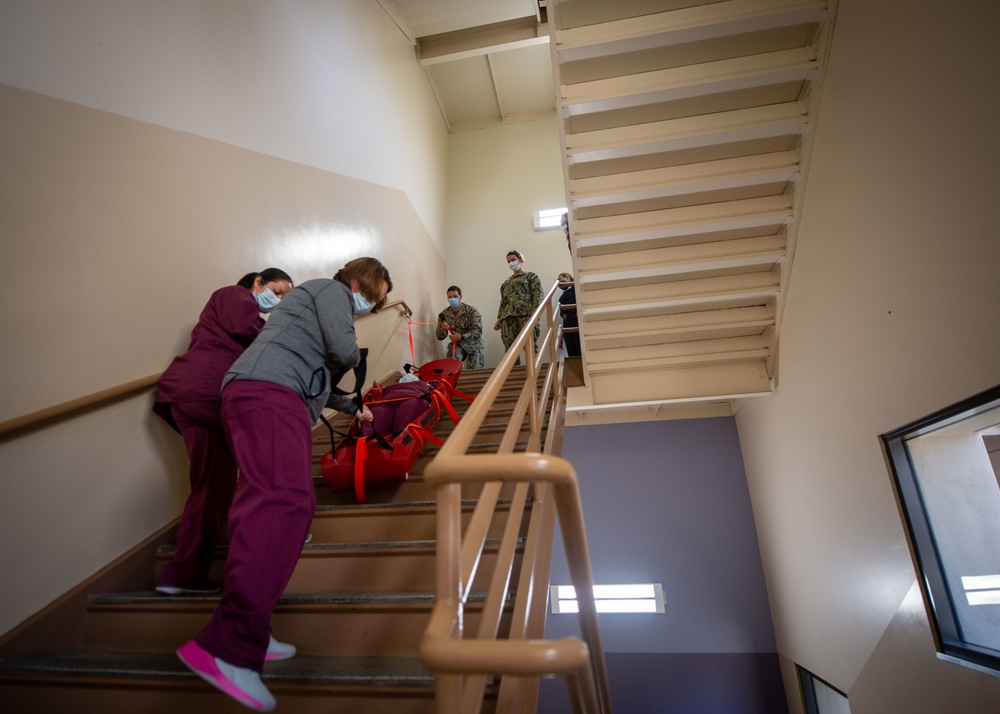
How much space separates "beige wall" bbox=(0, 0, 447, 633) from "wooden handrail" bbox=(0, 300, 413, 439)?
0.05m

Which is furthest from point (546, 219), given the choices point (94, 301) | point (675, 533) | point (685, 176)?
point (94, 301)

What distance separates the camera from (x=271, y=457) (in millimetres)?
1417

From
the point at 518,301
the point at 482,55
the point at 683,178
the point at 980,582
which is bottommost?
the point at 980,582

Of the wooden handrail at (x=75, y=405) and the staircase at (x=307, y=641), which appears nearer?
the staircase at (x=307, y=641)

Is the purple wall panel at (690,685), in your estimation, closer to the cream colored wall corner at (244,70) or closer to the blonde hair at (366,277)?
the blonde hair at (366,277)

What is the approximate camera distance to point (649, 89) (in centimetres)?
279

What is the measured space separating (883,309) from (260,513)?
2.74m

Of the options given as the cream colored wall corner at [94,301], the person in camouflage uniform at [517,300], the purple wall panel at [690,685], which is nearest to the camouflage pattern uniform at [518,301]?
the person in camouflage uniform at [517,300]

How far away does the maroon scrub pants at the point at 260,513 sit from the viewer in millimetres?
1220

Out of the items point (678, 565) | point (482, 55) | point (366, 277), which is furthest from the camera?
point (482, 55)

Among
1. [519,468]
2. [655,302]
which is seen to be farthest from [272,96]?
[519,468]

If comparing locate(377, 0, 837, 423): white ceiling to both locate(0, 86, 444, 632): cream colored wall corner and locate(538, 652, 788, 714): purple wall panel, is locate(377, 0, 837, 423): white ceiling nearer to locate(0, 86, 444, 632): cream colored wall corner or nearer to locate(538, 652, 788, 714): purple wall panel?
locate(0, 86, 444, 632): cream colored wall corner

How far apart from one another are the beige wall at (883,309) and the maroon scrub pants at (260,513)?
7.65 ft

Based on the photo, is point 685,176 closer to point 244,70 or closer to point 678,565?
point 244,70
